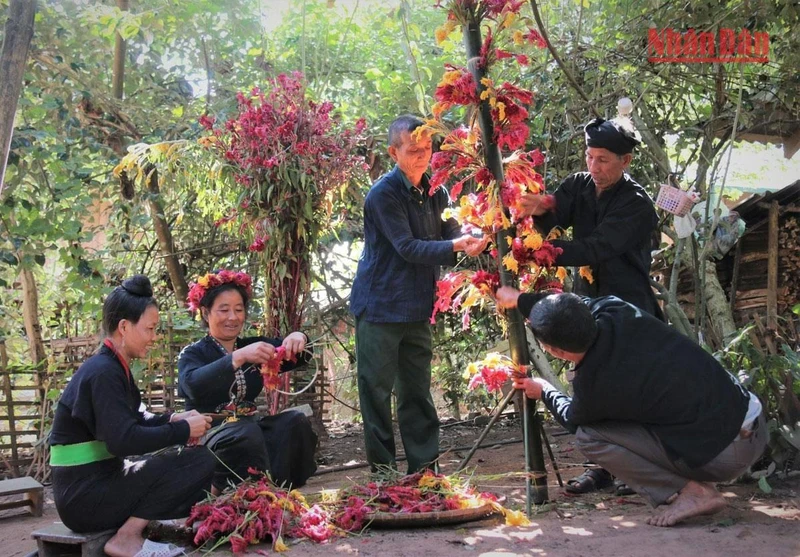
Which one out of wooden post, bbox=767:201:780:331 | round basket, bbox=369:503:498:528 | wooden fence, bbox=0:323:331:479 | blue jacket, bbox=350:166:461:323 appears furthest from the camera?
wooden post, bbox=767:201:780:331

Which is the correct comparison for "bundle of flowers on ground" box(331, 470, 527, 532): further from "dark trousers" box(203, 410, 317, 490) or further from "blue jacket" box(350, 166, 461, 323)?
"blue jacket" box(350, 166, 461, 323)

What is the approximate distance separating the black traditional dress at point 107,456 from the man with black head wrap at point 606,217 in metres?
2.08

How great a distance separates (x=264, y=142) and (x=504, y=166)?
1.83 meters

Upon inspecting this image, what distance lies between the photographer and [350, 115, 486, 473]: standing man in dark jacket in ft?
13.6

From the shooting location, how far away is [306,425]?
4.08 m

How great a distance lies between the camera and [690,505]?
3.22 metres

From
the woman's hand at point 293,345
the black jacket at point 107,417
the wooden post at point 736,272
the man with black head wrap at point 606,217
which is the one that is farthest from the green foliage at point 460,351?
the black jacket at point 107,417

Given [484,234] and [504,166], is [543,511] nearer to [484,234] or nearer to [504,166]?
[484,234]

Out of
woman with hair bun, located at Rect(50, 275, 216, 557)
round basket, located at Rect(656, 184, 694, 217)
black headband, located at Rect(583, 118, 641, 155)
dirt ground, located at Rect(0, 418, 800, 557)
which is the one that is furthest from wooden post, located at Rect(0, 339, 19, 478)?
round basket, located at Rect(656, 184, 694, 217)

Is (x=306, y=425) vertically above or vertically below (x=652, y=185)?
below

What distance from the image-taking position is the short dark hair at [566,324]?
3.13 m

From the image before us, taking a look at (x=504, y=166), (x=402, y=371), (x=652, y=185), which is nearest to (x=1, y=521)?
(x=402, y=371)

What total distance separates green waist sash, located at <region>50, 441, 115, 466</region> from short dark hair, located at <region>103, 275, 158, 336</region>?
0.48 metres

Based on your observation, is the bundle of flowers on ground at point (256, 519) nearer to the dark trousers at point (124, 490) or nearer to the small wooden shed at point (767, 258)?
the dark trousers at point (124, 490)
